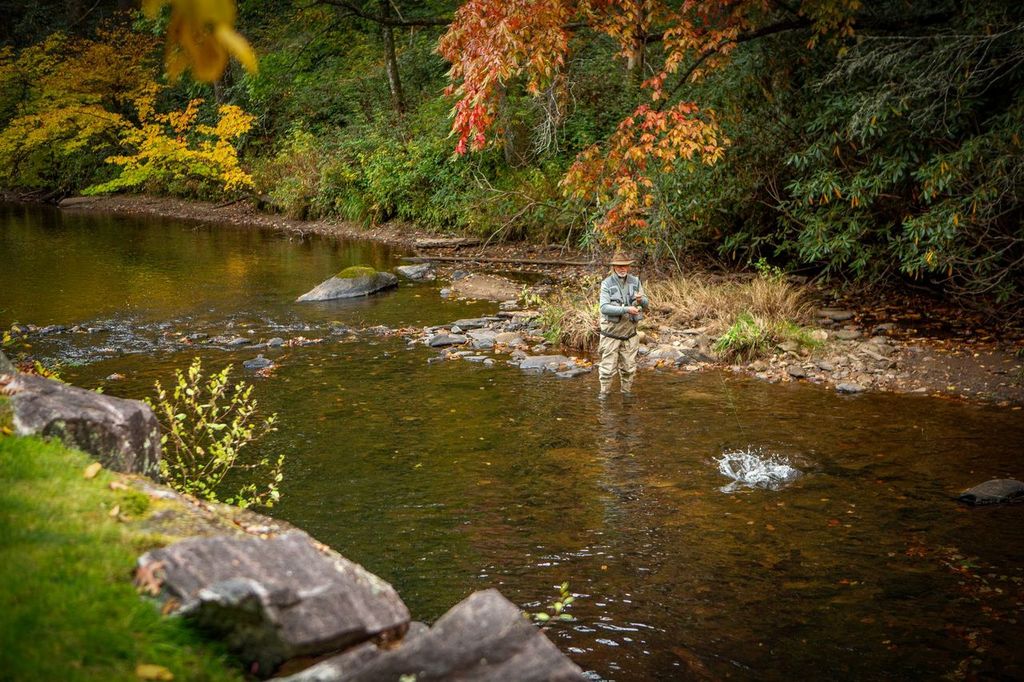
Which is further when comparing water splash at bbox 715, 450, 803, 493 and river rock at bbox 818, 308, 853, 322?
river rock at bbox 818, 308, 853, 322

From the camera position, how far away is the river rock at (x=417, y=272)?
19.8 m

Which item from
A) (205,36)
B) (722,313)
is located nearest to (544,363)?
(722,313)

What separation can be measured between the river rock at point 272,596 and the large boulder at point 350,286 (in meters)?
13.8

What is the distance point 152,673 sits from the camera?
3295mm

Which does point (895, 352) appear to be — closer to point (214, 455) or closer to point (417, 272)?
point (214, 455)

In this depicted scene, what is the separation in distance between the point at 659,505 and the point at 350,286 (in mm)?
11272

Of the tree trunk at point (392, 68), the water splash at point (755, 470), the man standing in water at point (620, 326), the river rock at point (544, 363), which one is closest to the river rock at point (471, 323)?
the river rock at point (544, 363)

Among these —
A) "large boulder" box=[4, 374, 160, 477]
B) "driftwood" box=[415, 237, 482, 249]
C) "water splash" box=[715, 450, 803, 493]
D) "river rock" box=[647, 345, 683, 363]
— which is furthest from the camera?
"driftwood" box=[415, 237, 482, 249]

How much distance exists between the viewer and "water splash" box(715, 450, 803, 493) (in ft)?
26.7

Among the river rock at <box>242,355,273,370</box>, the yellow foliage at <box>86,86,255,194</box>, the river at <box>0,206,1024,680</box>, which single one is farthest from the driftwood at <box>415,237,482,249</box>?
the yellow foliage at <box>86,86,255,194</box>

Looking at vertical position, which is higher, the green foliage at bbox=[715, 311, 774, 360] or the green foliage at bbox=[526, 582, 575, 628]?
the green foliage at bbox=[715, 311, 774, 360]

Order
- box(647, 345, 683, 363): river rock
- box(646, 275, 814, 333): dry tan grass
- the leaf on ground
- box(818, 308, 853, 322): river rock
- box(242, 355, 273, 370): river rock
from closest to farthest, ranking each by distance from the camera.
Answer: the leaf on ground
box(242, 355, 273, 370): river rock
box(647, 345, 683, 363): river rock
box(646, 275, 814, 333): dry tan grass
box(818, 308, 853, 322): river rock

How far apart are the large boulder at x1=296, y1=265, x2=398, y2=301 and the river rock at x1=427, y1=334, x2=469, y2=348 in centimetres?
425

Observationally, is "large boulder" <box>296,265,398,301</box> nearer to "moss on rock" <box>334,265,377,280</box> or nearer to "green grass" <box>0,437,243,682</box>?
"moss on rock" <box>334,265,377,280</box>
